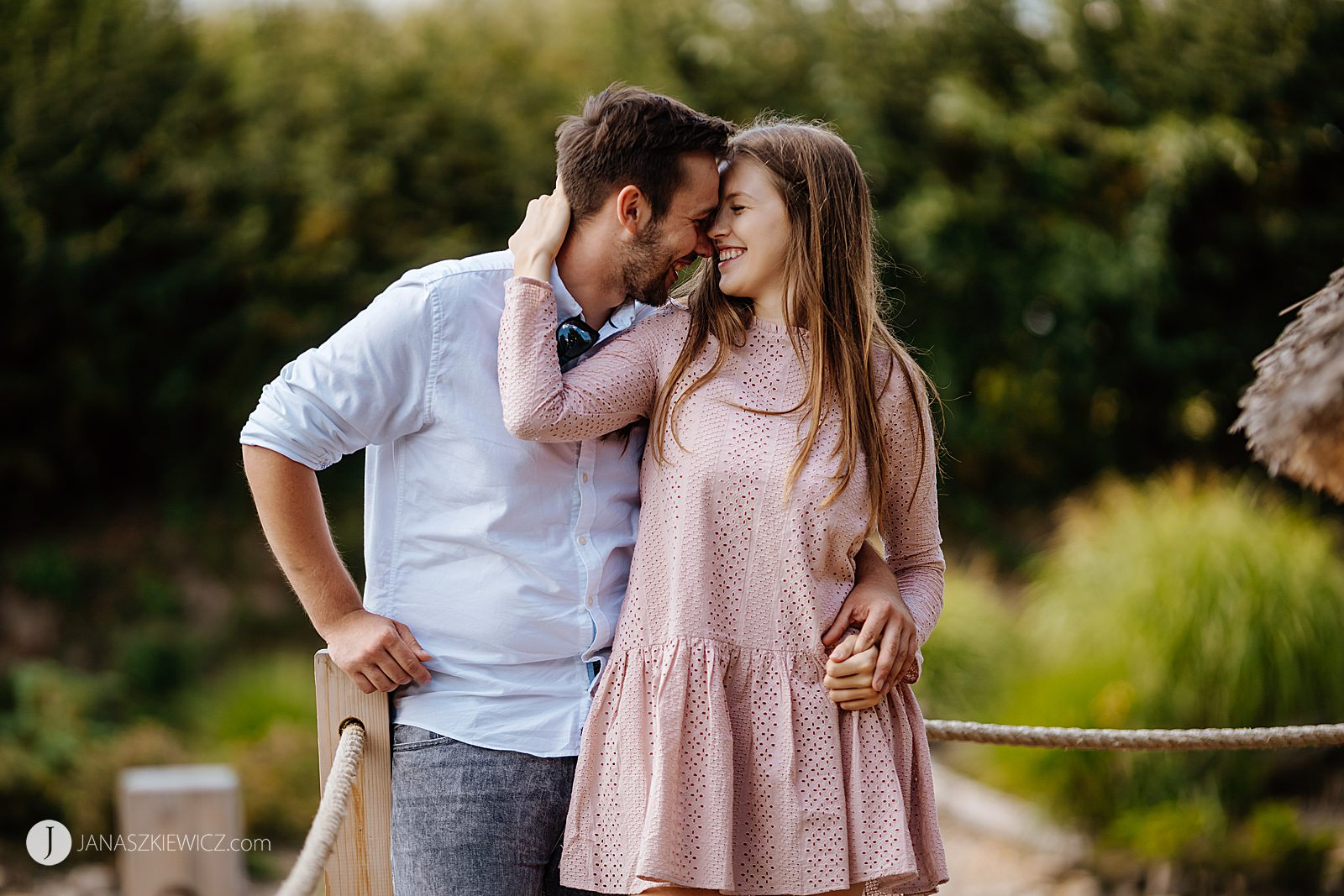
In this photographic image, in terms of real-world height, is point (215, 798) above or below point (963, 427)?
below

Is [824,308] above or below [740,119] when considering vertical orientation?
below

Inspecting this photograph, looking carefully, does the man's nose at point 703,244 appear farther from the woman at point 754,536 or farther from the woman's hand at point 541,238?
the woman's hand at point 541,238

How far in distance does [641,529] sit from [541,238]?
0.50 meters

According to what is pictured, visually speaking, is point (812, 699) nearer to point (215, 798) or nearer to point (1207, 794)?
point (215, 798)

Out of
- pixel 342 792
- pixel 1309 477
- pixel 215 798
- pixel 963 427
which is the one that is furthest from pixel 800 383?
pixel 963 427

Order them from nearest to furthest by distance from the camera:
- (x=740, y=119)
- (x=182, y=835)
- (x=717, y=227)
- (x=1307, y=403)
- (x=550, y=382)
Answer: (x=1307, y=403) → (x=550, y=382) → (x=717, y=227) → (x=182, y=835) → (x=740, y=119)

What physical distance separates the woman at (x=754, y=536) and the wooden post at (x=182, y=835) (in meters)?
1.08

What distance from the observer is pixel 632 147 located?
2023 mm

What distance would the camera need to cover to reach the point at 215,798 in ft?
8.86

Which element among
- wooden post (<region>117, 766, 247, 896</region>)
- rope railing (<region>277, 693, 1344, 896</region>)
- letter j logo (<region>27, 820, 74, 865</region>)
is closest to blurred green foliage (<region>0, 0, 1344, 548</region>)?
letter j logo (<region>27, 820, 74, 865</region>)

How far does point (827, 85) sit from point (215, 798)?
6.31m

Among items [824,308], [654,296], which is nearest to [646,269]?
[654,296]

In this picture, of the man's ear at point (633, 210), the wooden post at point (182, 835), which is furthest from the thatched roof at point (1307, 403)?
the wooden post at point (182, 835)

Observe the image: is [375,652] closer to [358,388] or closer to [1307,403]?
[358,388]
